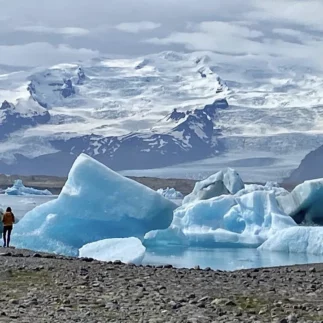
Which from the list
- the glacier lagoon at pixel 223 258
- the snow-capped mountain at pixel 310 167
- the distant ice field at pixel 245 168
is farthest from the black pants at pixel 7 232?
the snow-capped mountain at pixel 310 167

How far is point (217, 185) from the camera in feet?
137

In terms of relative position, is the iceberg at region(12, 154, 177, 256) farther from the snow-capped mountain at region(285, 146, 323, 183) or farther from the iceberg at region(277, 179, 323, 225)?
the snow-capped mountain at region(285, 146, 323, 183)

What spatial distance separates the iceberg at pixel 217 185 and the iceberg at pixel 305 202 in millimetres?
5770

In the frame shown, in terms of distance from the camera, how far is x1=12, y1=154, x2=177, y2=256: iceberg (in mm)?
25938

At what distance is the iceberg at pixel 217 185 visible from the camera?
1614 inches

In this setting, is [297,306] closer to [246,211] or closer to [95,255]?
[95,255]

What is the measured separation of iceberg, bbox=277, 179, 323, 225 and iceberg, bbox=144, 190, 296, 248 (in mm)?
1367

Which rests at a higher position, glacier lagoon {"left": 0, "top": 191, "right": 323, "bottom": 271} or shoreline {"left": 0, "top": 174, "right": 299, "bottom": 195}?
shoreline {"left": 0, "top": 174, "right": 299, "bottom": 195}

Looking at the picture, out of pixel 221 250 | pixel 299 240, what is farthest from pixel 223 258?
pixel 221 250

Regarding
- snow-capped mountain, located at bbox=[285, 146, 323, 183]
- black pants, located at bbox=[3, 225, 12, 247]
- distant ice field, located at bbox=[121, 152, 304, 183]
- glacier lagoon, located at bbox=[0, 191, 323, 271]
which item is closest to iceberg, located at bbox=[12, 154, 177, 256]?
glacier lagoon, located at bbox=[0, 191, 323, 271]

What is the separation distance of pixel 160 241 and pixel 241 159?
475 ft

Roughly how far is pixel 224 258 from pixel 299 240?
122 inches

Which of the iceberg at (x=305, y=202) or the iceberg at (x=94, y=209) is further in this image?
the iceberg at (x=305, y=202)

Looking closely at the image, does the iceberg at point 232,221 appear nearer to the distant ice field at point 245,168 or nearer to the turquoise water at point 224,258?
the turquoise water at point 224,258
